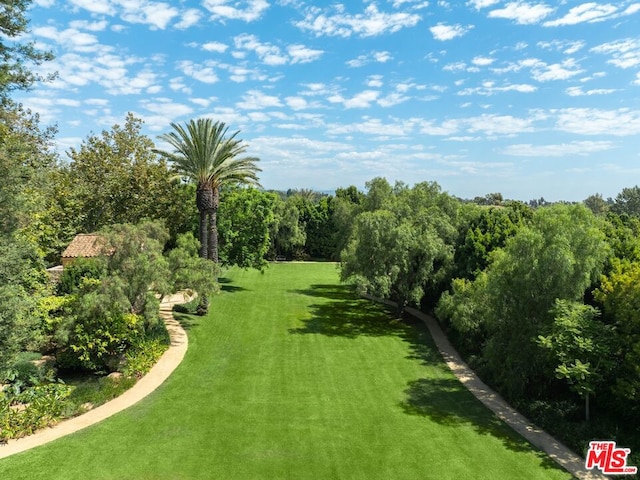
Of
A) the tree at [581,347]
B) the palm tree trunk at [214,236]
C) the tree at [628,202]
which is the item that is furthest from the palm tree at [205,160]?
the tree at [628,202]

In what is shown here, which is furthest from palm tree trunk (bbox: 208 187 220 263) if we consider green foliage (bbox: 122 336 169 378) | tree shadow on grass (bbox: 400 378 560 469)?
tree shadow on grass (bbox: 400 378 560 469)

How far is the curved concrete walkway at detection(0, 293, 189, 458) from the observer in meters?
13.1

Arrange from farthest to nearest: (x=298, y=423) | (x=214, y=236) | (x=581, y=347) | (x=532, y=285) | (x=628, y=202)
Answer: (x=628, y=202) < (x=214, y=236) < (x=532, y=285) < (x=298, y=423) < (x=581, y=347)

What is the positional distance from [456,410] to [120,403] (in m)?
12.2

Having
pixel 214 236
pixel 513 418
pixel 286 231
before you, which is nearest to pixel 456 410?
pixel 513 418

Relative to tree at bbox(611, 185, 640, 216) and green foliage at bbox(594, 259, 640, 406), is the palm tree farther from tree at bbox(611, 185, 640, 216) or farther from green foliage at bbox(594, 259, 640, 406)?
tree at bbox(611, 185, 640, 216)

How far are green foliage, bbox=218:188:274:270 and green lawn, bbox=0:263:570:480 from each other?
32.8 feet

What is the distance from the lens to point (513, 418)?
1538 centimetres

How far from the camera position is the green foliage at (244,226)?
33469 mm

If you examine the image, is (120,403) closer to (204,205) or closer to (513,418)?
(204,205)

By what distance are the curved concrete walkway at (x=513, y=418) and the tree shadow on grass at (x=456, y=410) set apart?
29cm

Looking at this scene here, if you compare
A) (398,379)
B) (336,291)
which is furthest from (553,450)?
(336,291)

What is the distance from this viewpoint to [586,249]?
16.1 metres

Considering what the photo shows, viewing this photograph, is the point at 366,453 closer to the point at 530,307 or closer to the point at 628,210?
the point at 530,307
